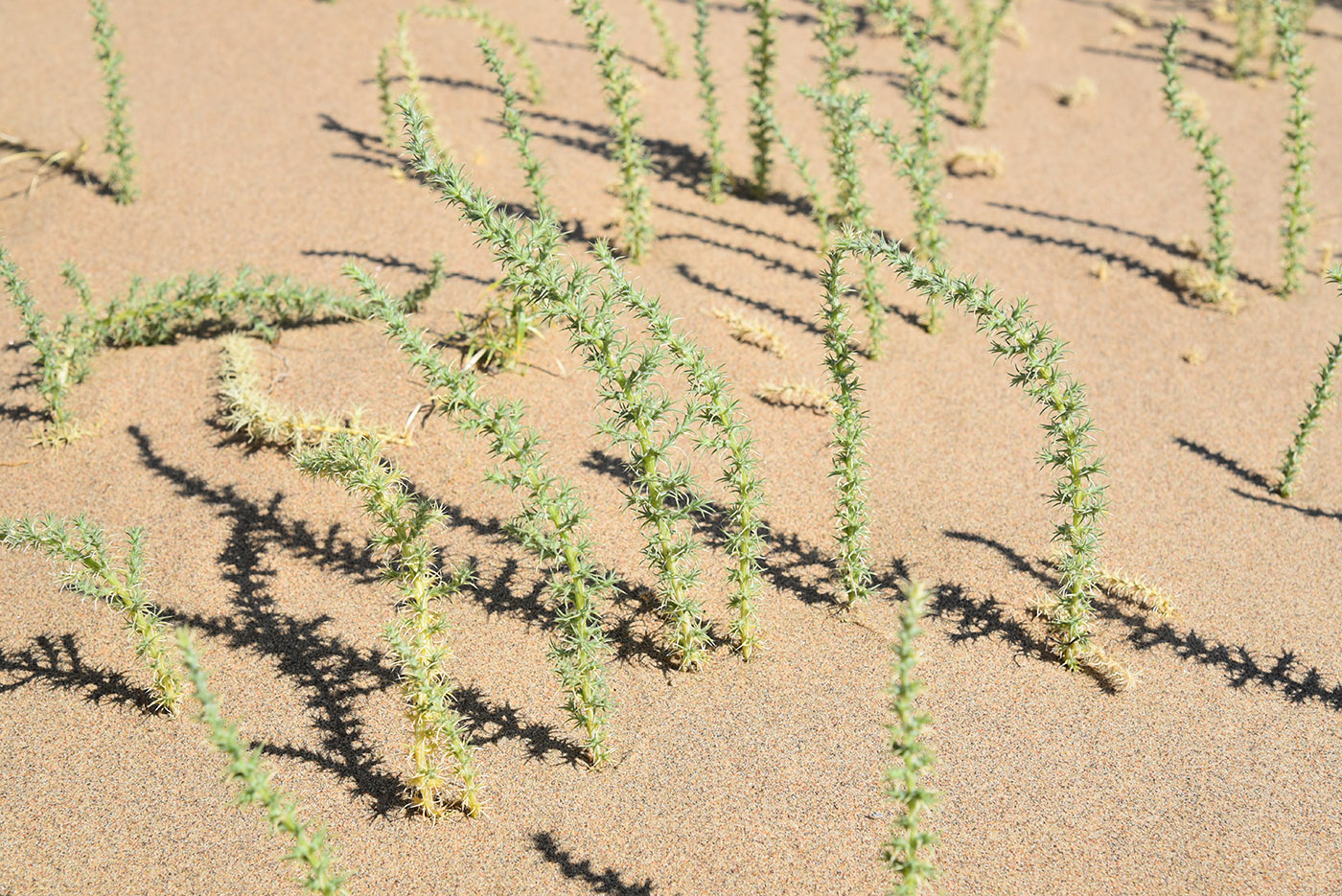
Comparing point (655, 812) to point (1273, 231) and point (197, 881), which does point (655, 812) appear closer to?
point (197, 881)

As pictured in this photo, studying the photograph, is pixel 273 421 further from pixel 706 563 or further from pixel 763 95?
pixel 763 95

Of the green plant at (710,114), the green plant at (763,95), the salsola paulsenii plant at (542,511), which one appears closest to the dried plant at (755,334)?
the green plant at (763,95)

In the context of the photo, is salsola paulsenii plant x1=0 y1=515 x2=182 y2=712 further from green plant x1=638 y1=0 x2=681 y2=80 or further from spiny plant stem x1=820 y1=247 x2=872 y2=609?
green plant x1=638 y1=0 x2=681 y2=80

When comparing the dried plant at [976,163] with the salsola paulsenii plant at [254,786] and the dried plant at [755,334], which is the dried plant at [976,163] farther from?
the salsola paulsenii plant at [254,786]

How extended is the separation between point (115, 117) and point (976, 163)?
522 cm

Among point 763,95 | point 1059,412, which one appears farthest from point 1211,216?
point 1059,412

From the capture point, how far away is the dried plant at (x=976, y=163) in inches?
275

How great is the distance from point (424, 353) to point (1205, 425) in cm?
389

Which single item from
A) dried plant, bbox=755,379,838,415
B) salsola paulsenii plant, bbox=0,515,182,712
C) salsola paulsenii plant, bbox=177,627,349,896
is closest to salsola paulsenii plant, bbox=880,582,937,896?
salsola paulsenii plant, bbox=177,627,349,896

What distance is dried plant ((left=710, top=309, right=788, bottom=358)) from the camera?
5.31 m

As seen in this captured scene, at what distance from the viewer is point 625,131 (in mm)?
5504

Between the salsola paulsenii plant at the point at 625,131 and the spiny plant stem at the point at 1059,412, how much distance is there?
1.96 meters

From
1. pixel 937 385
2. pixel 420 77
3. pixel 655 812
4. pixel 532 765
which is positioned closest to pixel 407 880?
pixel 532 765

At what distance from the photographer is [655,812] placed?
3.37m
